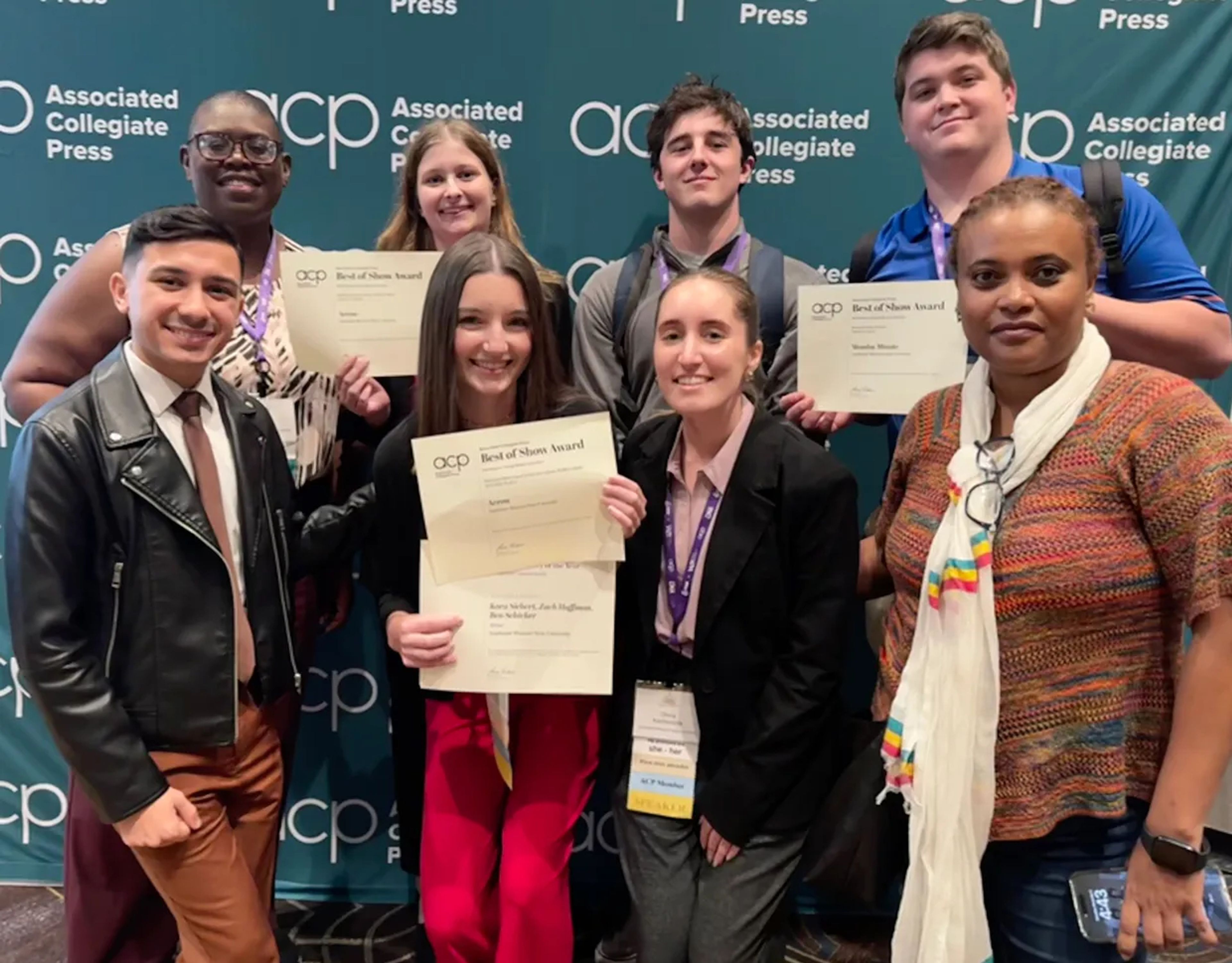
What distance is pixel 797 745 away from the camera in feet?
5.95

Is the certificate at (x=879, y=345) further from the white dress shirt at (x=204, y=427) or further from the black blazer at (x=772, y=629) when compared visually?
the white dress shirt at (x=204, y=427)

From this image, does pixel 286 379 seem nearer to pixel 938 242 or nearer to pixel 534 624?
pixel 534 624

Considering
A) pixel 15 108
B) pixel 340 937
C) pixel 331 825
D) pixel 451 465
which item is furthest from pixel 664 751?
pixel 15 108

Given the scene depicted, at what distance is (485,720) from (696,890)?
613 mm

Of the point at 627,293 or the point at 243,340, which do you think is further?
the point at 627,293

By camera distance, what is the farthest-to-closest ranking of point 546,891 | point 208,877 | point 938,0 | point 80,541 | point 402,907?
point 402,907, point 938,0, point 546,891, point 208,877, point 80,541

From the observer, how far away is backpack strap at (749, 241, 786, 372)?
2277 millimetres

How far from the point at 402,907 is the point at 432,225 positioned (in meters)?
2.24

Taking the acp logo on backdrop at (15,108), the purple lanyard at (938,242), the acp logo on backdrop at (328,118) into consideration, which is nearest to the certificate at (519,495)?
the purple lanyard at (938,242)

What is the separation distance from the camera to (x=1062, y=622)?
1.37 m

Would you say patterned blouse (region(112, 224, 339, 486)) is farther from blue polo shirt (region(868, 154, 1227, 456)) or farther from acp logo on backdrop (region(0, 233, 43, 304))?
blue polo shirt (region(868, 154, 1227, 456))

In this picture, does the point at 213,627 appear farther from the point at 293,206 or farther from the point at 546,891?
the point at 293,206

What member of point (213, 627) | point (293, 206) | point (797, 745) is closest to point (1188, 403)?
point (797, 745)

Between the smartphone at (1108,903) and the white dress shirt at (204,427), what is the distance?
65.1 inches
